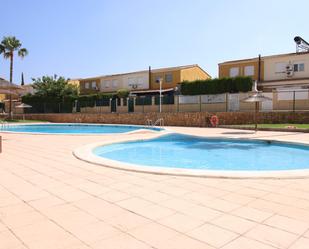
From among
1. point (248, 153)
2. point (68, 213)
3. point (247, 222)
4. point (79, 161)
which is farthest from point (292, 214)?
point (248, 153)

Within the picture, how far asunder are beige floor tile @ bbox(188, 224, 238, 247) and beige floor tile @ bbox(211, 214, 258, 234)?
4.3 inches

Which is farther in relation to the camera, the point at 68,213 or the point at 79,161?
the point at 79,161

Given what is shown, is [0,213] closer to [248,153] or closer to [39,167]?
[39,167]

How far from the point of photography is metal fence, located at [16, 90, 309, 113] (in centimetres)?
2262

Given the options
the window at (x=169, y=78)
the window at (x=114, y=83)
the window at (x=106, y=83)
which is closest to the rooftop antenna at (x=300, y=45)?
the window at (x=169, y=78)

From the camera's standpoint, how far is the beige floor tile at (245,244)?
111 inches

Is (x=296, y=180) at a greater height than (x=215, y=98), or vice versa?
(x=215, y=98)

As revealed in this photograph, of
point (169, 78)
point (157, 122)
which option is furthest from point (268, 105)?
point (169, 78)

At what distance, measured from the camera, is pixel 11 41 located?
37.5 m

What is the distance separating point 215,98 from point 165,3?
39.3 feet

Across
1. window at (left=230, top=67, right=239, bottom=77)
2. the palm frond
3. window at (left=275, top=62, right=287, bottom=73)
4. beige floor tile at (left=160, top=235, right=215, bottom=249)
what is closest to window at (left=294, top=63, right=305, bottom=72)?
window at (left=275, top=62, right=287, bottom=73)

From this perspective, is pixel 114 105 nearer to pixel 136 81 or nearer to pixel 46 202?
pixel 136 81

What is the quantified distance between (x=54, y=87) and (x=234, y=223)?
124 ft

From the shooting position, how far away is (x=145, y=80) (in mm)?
39688
